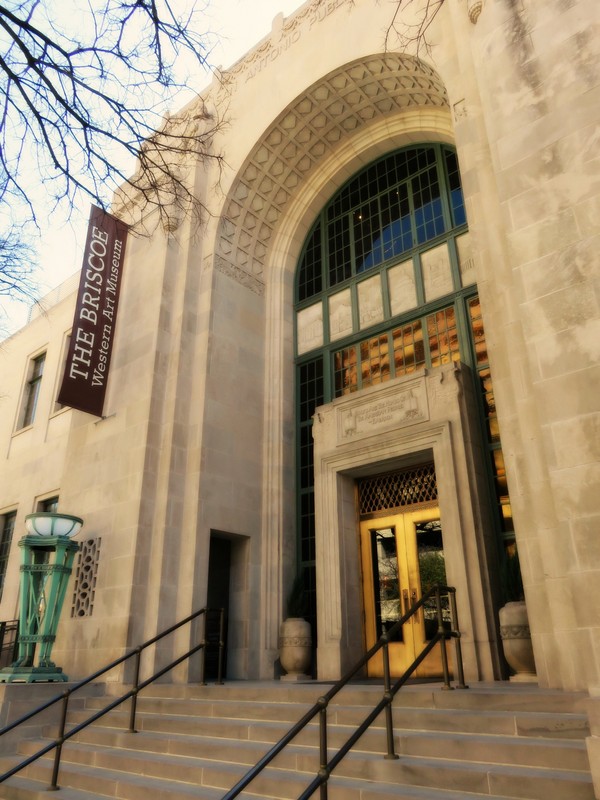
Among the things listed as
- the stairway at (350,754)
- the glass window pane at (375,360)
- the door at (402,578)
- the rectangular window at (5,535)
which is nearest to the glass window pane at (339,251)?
the glass window pane at (375,360)

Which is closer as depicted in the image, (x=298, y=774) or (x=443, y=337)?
(x=298, y=774)

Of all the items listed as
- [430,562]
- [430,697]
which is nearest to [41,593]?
[430,562]

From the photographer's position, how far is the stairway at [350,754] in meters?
4.52

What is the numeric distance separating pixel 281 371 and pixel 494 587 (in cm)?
704

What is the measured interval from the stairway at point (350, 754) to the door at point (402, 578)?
135 inches

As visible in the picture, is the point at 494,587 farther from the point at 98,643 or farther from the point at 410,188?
the point at 410,188

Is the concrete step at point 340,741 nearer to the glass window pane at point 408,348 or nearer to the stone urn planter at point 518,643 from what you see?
the stone urn planter at point 518,643

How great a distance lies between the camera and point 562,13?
7676 millimetres

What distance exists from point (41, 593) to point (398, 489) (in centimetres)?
667

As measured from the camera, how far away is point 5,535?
1789 cm

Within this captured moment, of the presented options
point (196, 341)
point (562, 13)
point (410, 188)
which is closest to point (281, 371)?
point (196, 341)

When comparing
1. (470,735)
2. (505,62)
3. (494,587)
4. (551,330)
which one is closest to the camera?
(470,735)

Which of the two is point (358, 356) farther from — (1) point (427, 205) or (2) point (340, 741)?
(2) point (340, 741)

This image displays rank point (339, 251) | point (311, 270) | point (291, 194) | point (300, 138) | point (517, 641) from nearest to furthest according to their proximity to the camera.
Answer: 1. point (517, 641)
2. point (300, 138)
3. point (339, 251)
4. point (311, 270)
5. point (291, 194)
